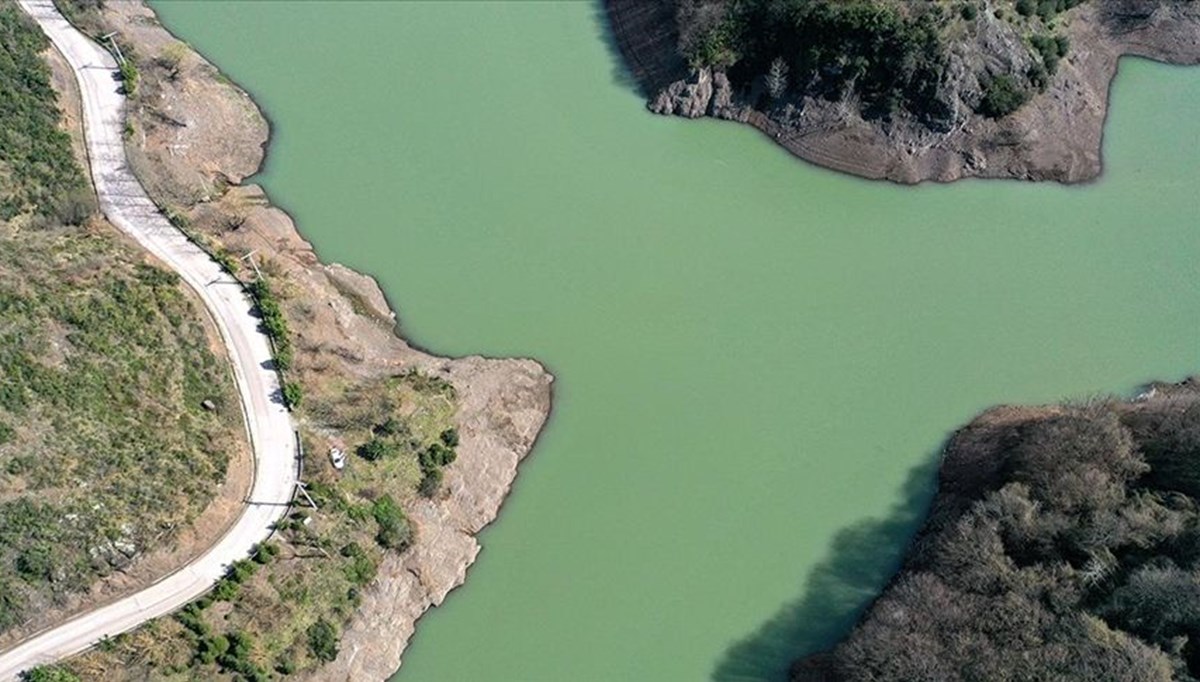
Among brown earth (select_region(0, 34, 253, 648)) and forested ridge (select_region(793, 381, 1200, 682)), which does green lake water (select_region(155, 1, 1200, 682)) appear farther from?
brown earth (select_region(0, 34, 253, 648))

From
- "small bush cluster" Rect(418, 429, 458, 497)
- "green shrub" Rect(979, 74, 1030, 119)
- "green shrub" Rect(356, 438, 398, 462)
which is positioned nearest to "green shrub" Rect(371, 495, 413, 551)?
"small bush cluster" Rect(418, 429, 458, 497)

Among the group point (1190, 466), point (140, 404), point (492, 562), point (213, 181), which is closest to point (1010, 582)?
point (1190, 466)

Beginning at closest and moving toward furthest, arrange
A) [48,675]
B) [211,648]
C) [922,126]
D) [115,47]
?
[48,675], [211,648], [922,126], [115,47]

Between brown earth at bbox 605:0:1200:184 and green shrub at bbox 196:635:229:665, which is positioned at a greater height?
brown earth at bbox 605:0:1200:184

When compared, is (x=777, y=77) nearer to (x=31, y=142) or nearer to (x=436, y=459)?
(x=436, y=459)

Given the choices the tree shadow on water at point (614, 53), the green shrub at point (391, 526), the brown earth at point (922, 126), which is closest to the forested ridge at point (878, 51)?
the brown earth at point (922, 126)

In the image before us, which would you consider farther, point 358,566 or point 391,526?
point 391,526

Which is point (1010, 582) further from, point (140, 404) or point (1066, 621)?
point (140, 404)

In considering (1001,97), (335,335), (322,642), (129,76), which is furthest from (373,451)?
(1001,97)
